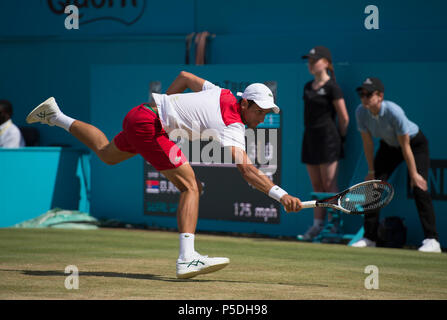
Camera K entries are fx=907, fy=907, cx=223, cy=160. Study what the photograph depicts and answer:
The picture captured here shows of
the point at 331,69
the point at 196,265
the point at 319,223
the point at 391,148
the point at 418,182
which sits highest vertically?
the point at 331,69

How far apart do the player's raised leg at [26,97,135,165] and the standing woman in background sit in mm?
3834

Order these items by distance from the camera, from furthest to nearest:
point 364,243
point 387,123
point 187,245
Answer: point 364,243 → point 387,123 → point 187,245

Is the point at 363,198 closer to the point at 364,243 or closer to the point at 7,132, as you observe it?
the point at 364,243

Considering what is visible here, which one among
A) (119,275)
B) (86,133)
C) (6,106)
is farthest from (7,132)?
(119,275)

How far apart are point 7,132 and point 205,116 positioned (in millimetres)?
6564

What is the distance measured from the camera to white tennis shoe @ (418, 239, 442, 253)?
35.4ft

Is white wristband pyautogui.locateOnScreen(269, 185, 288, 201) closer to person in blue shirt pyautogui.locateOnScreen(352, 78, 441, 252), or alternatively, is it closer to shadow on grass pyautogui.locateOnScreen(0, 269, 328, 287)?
shadow on grass pyautogui.locateOnScreen(0, 269, 328, 287)

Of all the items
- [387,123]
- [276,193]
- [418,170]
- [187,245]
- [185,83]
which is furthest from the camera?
[418,170]

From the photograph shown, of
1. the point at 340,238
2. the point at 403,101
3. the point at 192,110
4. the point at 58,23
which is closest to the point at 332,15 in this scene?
the point at 403,101

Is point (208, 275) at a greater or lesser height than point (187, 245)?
lesser

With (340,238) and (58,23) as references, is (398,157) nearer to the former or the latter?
(340,238)

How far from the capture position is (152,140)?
8039 millimetres

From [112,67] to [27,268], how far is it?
5.82m

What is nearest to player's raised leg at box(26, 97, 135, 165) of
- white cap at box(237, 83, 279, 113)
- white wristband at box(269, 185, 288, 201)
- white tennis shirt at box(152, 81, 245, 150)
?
white tennis shirt at box(152, 81, 245, 150)
